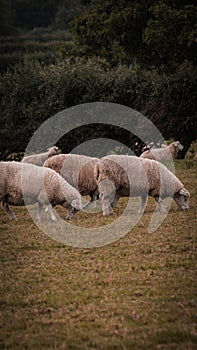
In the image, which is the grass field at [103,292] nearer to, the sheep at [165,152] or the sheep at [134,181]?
the sheep at [134,181]

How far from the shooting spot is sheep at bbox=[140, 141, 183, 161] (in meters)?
24.6

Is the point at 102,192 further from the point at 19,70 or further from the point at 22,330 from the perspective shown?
the point at 19,70

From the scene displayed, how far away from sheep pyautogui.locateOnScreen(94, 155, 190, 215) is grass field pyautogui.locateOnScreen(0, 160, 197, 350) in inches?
63.2

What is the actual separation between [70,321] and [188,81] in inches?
765

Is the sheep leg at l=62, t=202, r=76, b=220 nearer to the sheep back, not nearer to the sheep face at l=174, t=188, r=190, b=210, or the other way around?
the sheep back

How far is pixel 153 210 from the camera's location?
15.2 metres

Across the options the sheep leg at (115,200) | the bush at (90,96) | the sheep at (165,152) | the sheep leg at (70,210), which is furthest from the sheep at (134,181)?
the bush at (90,96)

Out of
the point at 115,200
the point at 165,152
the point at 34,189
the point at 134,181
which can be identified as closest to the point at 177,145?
the point at 165,152

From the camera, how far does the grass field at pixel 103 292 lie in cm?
699

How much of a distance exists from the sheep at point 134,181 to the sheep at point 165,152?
9345 millimetres

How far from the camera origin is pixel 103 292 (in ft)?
28.1

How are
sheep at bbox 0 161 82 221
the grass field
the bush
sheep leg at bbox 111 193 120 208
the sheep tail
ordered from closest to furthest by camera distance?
the grass field → sheep at bbox 0 161 82 221 → the sheep tail → sheep leg at bbox 111 193 120 208 → the bush

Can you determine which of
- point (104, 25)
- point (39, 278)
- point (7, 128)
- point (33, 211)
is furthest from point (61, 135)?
point (39, 278)

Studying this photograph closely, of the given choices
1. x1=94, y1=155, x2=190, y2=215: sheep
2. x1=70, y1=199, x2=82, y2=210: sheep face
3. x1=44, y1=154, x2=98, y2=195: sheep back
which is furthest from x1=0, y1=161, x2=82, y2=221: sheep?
x1=44, y1=154, x2=98, y2=195: sheep back
